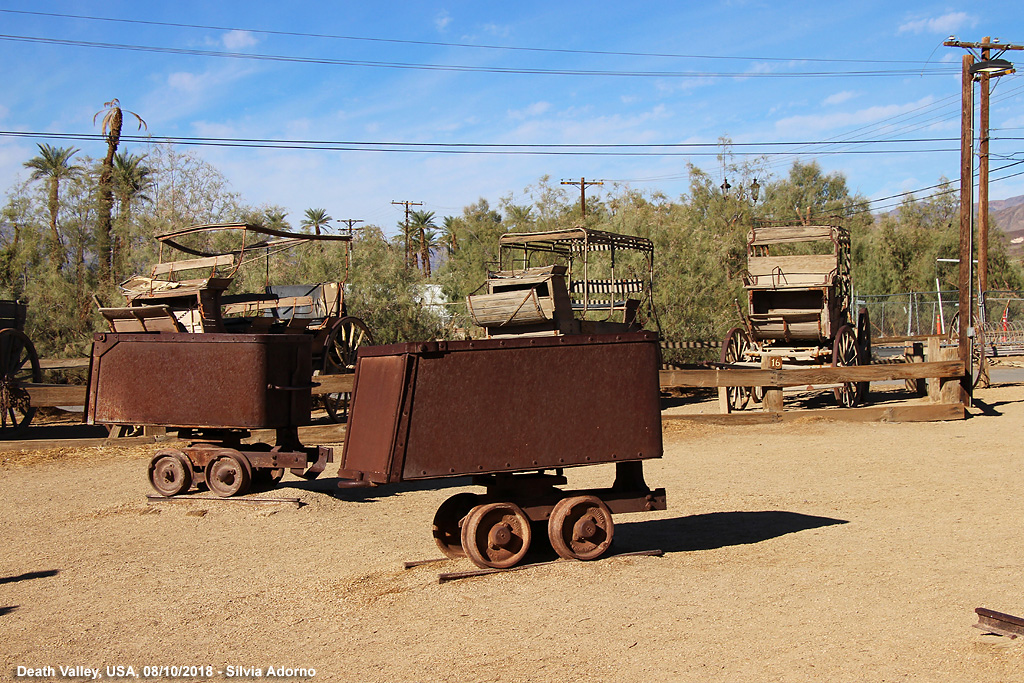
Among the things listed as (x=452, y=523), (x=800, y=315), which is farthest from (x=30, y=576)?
(x=800, y=315)

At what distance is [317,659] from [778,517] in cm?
426

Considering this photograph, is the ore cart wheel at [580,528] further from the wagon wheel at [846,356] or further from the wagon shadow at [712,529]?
the wagon wheel at [846,356]

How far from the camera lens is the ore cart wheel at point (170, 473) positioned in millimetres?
8586

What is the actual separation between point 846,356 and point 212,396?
36.8ft

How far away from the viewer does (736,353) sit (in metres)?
16.6

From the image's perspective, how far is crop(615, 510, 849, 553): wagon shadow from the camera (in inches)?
251

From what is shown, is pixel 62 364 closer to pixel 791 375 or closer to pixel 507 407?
pixel 791 375

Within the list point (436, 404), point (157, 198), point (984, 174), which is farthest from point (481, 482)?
point (984, 174)

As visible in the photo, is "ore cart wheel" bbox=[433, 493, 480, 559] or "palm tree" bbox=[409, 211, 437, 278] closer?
"ore cart wheel" bbox=[433, 493, 480, 559]

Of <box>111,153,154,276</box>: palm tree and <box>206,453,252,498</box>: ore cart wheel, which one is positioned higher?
<box>111,153,154,276</box>: palm tree

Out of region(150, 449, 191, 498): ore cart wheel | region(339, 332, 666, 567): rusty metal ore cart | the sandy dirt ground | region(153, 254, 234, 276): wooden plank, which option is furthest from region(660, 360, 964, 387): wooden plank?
region(339, 332, 666, 567): rusty metal ore cart

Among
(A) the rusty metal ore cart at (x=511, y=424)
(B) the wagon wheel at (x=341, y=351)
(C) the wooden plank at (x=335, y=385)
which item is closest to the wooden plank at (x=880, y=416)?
(C) the wooden plank at (x=335, y=385)

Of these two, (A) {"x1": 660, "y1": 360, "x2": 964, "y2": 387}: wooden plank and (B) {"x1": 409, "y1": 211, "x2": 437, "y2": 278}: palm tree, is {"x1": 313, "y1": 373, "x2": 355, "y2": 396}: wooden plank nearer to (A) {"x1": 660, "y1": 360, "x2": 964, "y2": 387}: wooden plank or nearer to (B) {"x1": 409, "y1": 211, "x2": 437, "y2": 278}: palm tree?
(A) {"x1": 660, "y1": 360, "x2": 964, "y2": 387}: wooden plank

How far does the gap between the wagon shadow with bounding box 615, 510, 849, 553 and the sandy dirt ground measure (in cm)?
3
